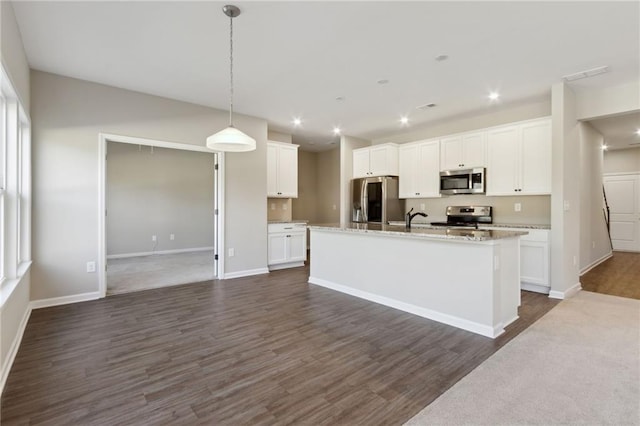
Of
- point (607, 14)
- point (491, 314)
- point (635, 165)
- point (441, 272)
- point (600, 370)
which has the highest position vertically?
point (607, 14)

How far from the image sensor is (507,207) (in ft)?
16.5

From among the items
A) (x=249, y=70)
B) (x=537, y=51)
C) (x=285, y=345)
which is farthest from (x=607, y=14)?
(x=285, y=345)

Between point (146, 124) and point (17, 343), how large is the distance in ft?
9.54

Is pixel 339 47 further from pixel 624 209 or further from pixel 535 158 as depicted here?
pixel 624 209

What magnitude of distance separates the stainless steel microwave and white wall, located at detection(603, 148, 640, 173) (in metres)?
5.73

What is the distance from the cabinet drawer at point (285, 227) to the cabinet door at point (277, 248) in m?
0.09

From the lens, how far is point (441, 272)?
10.3ft

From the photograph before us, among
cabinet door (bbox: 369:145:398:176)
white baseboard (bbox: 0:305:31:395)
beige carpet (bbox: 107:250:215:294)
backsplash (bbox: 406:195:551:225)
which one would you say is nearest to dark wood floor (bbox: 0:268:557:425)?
white baseboard (bbox: 0:305:31:395)

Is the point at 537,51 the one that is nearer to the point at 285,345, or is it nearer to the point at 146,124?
the point at 285,345

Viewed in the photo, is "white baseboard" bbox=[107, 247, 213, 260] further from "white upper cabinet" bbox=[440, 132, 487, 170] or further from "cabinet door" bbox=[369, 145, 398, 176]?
"white upper cabinet" bbox=[440, 132, 487, 170]

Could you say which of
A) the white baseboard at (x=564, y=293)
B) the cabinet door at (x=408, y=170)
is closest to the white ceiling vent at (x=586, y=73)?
the cabinet door at (x=408, y=170)

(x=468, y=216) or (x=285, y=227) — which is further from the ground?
(x=468, y=216)

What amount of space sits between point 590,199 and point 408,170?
315 cm

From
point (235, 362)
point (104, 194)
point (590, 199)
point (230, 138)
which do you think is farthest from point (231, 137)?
point (590, 199)
